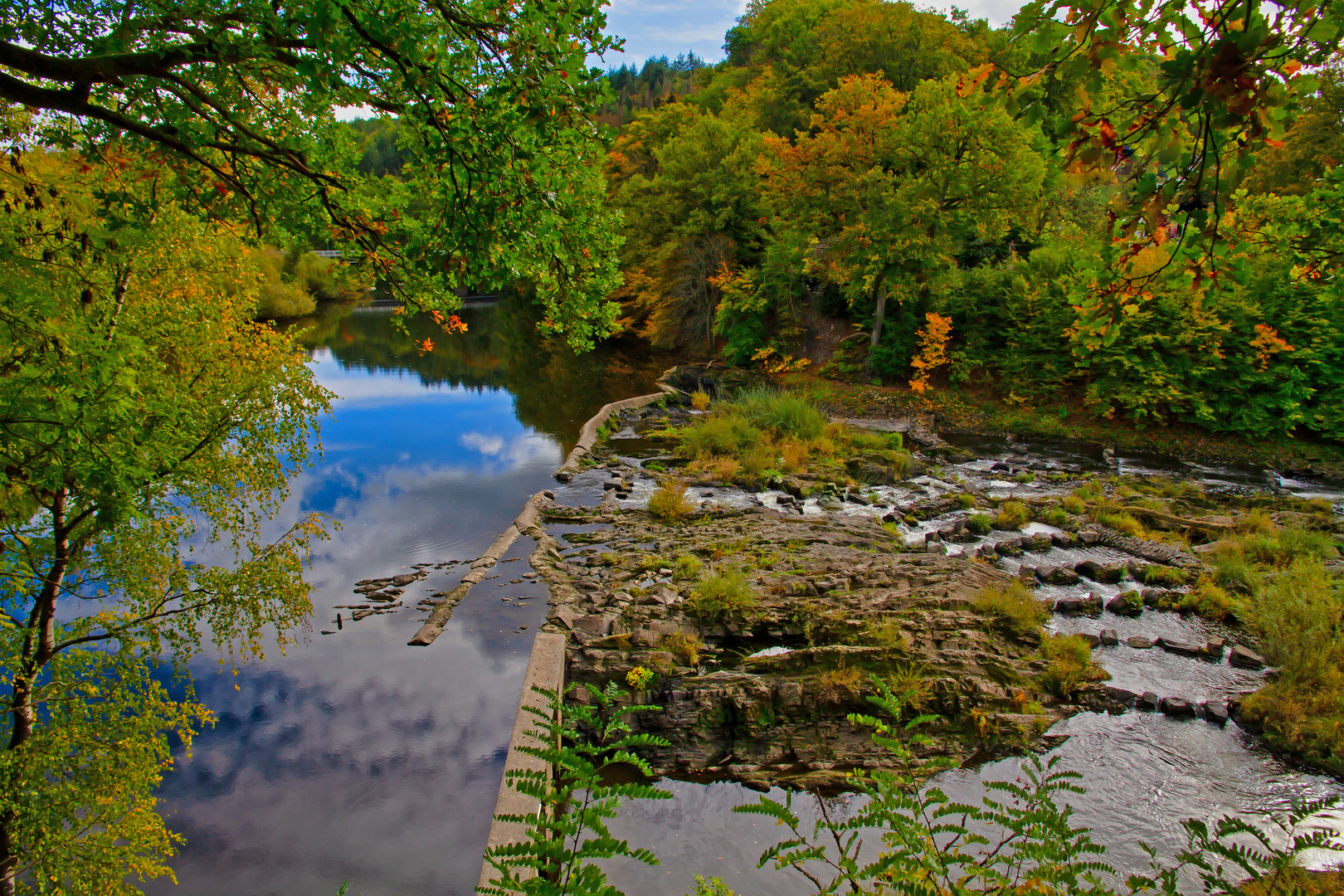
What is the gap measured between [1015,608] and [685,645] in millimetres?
4503

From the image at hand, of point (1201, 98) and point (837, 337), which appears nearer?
point (1201, 98)

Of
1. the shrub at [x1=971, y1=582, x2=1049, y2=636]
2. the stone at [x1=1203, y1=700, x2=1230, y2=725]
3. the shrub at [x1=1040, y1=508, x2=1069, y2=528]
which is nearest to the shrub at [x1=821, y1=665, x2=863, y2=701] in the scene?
the shrub at [x1=971, y1=582, x2=1049, y2=636]

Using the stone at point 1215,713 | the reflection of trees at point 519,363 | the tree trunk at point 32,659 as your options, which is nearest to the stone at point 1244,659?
the stone at point 1215,713

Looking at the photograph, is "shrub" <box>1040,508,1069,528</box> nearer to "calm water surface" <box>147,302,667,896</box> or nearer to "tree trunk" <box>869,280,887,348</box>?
"calm water surface" <box>147,302,667,896</box>

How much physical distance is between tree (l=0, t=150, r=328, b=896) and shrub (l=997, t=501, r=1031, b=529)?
11857 millimetres

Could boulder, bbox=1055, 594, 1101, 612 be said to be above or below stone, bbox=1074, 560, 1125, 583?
below

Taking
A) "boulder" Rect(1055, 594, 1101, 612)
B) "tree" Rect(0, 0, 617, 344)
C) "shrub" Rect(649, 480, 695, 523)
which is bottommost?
"boulder" Rect(1055, 594, 1101, 612)

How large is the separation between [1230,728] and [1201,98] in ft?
25.9

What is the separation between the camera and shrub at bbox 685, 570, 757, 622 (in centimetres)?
884

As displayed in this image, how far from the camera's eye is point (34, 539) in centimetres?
544

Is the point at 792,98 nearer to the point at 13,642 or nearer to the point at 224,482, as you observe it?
the point at 224,482

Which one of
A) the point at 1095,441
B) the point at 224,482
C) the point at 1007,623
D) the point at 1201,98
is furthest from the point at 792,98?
the point at 1201,98

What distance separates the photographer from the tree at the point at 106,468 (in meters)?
4.05

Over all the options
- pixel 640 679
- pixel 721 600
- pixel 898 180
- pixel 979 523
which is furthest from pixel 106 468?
pixel 898 180
